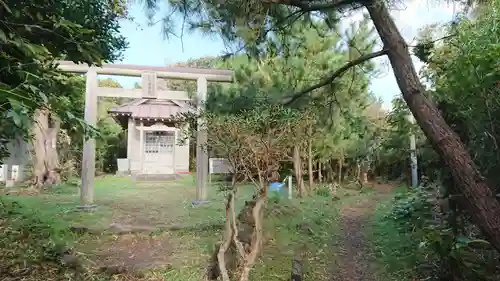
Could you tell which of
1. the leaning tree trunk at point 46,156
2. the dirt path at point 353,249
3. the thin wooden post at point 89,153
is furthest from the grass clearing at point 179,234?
the leaning tree trunk at point 46,156

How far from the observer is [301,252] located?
4.27 meters

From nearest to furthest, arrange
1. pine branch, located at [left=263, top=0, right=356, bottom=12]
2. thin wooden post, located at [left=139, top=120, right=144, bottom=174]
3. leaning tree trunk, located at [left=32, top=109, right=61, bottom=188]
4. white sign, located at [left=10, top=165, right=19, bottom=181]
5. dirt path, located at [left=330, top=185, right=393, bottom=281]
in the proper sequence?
1. pine branch, located at [left=263, top=0, right=356, bottom=12]
2. dirt path, located at [left=330, top=185, right=393, bottom=281]
3. leaning tree trunk, located at [left=32, top=109, right=61, bottom=188]
4. white sign, located at [left=10, top=165, right=19, bottom=181]
5. thin wooden post, located at [left=139, top=120, right=144, bottom=174]

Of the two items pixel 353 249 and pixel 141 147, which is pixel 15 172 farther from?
pixel 353 249

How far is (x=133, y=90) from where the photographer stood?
729 cm

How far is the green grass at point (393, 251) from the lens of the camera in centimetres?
354

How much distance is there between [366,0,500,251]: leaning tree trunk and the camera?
238 centimetres

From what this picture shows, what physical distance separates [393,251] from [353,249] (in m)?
0.53

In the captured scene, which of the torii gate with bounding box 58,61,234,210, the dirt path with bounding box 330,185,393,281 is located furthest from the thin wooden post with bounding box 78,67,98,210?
the dirt path with bounding box 330,185,393,281

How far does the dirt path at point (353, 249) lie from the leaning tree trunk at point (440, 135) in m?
1.44

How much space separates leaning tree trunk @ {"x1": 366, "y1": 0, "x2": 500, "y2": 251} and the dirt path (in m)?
1.44

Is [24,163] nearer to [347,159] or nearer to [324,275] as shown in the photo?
[347,159]

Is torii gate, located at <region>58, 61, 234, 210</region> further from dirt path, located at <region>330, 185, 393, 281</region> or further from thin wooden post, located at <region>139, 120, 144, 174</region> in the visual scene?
thin wooden post, located at <region>139, 120, 144, 174</region>

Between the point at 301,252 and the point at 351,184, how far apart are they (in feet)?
25.2

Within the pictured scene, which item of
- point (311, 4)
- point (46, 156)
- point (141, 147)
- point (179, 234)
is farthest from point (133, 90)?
point (141, 147)
